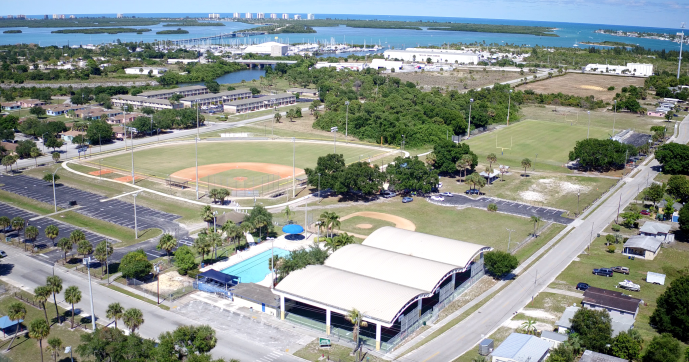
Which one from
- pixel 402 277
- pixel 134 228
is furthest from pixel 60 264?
pixel 402 277

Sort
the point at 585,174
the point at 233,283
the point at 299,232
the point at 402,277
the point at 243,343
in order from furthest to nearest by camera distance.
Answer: the point at 585,174, the point at 299,232, the point at 233,283, the point at 402,277, the point at 243,343

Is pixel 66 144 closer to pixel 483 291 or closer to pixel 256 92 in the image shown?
pixel 256 92

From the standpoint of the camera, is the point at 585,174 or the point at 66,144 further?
the point at 66,144

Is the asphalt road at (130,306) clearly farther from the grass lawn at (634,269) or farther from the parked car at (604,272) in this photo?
the parked car at (604,272)

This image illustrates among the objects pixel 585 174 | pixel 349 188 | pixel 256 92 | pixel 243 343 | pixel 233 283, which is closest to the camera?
pixel 243 343

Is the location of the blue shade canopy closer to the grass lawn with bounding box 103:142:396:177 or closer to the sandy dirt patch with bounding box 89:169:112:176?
the grass lawn with bounding box 103:142:396:177
